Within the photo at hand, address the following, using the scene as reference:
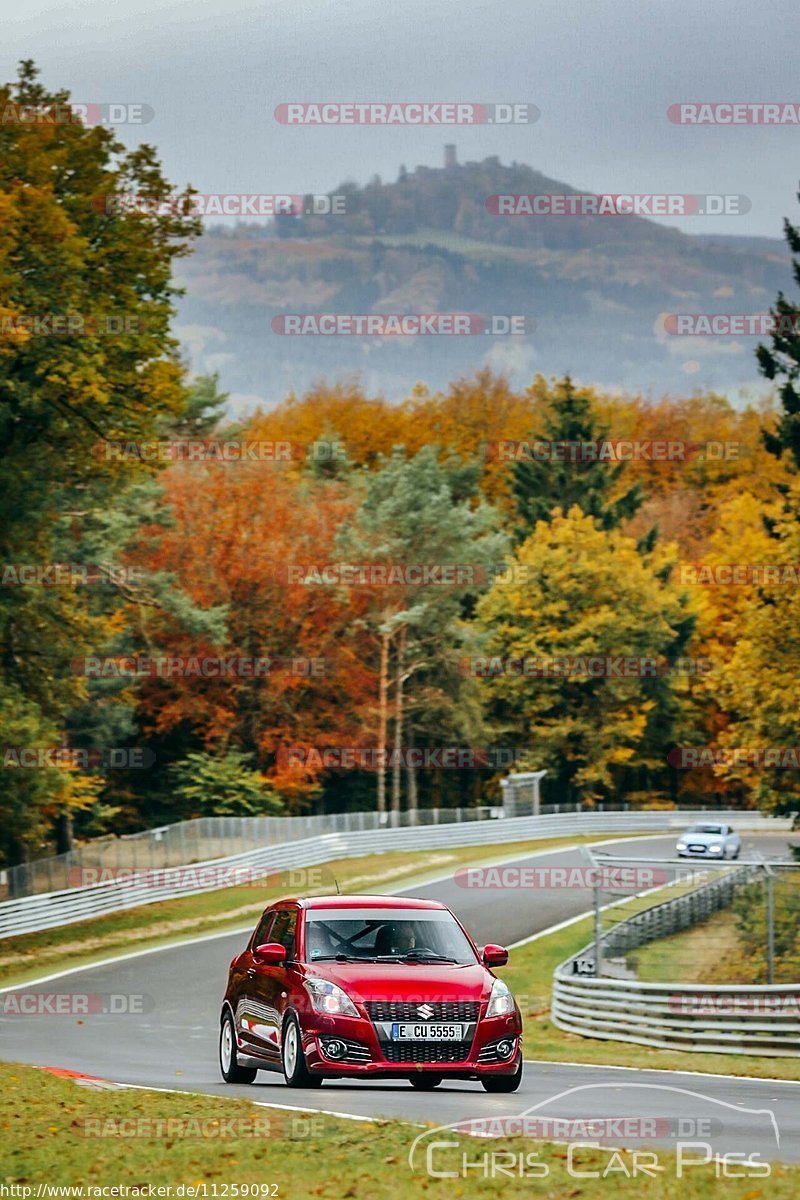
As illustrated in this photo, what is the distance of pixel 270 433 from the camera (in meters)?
112

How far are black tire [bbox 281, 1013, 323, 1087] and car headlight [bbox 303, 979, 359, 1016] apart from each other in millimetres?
302

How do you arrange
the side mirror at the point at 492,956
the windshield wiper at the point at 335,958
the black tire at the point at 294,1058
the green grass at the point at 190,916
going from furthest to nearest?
the green grass at the point at 190,916 → the side mirror at the point at 492,956 → the windshield wiper at the point at 335,958 → the black tire at the point at 294,1058

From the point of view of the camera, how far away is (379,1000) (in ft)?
46.3

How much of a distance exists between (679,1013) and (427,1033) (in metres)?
11.5

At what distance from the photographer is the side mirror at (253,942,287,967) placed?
50.1ft

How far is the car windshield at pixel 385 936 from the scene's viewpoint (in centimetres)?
1502

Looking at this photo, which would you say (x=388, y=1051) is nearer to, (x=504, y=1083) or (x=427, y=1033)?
(x=427, y=1033)

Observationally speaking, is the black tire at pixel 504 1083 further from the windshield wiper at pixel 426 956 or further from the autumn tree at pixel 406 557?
the autumn tree at pixel 406 557

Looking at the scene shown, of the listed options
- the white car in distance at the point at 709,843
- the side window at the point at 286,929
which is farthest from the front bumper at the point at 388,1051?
the white car in distance at the point at 709,843

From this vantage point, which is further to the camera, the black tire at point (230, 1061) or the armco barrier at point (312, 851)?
the armco barrier at point (312, 851)

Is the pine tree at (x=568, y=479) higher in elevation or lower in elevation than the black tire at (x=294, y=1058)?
higher

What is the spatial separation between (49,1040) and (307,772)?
48.2m

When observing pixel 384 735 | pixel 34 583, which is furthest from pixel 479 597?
pixel 34 583

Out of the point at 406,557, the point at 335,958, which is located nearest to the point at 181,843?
the point at 406,557
